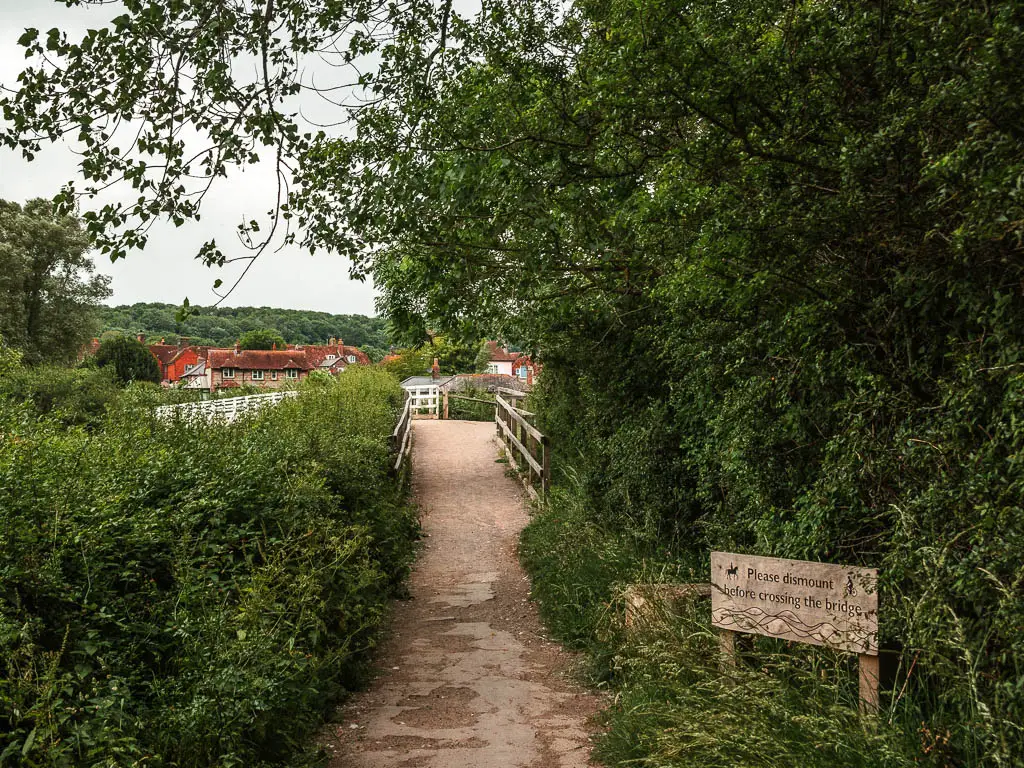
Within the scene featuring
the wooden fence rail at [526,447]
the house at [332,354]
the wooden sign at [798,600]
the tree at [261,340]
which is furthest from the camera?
the tree at [261,340]

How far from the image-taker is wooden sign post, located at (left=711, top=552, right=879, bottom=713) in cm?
356

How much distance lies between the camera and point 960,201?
3.08m

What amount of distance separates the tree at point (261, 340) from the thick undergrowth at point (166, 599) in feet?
304

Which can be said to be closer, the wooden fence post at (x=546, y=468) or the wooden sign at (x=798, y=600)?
the wooden sign at (x=798, y=600)

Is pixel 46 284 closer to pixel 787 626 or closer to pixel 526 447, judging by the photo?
pixel 526 447

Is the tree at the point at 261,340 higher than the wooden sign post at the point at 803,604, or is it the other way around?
the tree at the point at 261,340

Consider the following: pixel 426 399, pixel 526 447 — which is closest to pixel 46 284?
pixel 426 399

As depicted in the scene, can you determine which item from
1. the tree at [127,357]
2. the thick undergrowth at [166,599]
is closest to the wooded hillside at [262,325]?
the tree at [127,357]

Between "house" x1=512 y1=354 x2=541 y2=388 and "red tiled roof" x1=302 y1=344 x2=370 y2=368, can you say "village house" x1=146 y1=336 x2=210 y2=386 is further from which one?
"house" x1=512 y1=354 x2=541 y2=388

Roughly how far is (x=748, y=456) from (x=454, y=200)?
2.62 meters

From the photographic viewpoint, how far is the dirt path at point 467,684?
4547 millimetres

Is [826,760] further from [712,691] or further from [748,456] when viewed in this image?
[748,456]

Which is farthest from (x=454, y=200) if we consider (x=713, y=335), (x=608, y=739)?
(x=608, y=739)

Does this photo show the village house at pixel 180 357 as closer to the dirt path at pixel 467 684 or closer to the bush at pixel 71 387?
the bush at pixel 71 387
